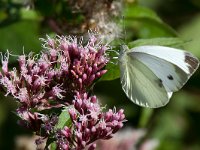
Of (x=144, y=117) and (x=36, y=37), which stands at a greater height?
(x=36, y=37)

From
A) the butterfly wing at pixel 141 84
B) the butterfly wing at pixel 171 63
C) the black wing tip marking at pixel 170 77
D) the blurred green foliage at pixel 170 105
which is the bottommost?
the blurred green foliage at pixel 170 105

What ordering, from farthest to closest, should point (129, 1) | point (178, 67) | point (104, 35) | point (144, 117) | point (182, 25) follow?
point (182, 25)
point (144, 117)
point (129, 1)
point (104, 35)
point (178, 67)

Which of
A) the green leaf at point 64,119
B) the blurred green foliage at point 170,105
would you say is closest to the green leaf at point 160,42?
the green leaf at point 64,119

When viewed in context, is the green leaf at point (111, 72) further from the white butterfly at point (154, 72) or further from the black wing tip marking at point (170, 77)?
the black wing tip marking at point (170, 77)

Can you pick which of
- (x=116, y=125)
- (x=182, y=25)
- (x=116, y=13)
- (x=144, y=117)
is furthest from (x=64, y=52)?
(x=182, y=25)

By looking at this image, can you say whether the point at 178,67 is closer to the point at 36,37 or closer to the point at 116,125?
the point at 116,125
